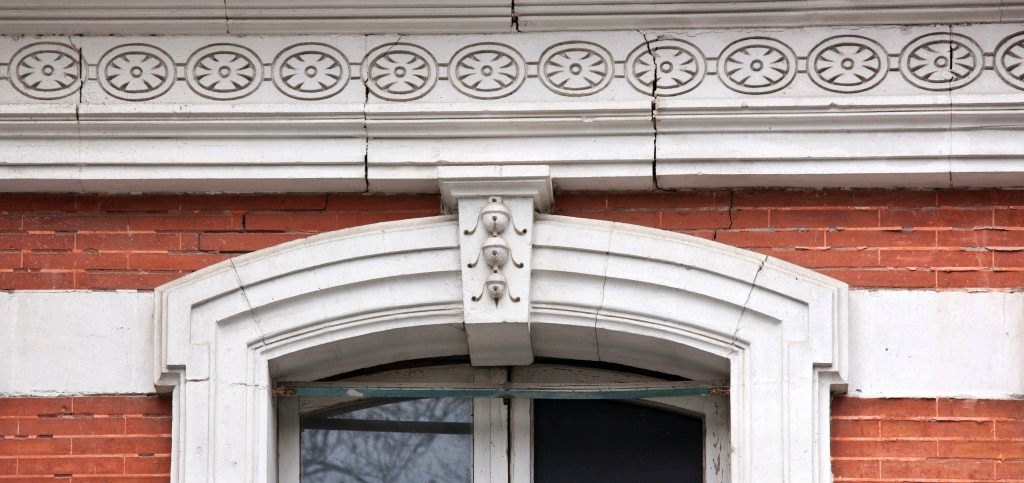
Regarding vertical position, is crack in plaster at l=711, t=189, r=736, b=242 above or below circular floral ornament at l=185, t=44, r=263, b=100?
below

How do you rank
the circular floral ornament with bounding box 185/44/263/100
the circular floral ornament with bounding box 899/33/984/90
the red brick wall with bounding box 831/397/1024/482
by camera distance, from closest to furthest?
the red brick wall with bounding box 831/397/1024/482
the circular floral ornament with bounding box 899/33/984/90
the circular floral ornament with bounding box 185/44/263/100

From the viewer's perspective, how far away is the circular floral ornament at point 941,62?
6797 mm

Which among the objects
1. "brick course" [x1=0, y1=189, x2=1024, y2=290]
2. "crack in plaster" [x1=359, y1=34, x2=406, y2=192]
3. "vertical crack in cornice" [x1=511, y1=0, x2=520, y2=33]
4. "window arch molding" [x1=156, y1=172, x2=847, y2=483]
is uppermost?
"vertical crack in cornice" [x1=511, y1=0, x2=520, y2=33]

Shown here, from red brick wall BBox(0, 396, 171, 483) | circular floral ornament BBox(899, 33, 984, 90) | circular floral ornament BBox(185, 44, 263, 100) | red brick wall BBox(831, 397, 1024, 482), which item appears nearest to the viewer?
red brick wall BBox(831, 397, 1024, 482)

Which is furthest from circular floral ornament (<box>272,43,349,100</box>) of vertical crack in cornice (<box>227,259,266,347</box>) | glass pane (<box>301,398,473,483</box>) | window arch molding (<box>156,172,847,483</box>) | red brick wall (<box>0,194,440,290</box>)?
glass pane (<box>301,398,473,483</box>)

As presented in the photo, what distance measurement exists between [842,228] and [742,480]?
91 centimetres

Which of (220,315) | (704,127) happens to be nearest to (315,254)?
(220,315)

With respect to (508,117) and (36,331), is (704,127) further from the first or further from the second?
(36,331)

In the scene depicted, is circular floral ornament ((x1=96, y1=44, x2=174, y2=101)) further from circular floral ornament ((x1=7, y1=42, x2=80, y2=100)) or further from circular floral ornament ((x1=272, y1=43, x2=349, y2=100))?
circular floral ornament ((x1=272, y1=43, x2=349, y2=100))

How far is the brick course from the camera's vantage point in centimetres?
679

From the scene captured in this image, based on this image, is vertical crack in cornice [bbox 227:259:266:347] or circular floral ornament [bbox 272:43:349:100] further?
circular floral ornament [bbox 272:43:349:100]

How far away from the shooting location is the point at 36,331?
680cm

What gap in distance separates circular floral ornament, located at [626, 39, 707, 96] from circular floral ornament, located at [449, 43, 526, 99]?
370 mm

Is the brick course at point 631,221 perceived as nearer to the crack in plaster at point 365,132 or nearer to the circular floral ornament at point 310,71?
the crack in plaster at point 365,132
